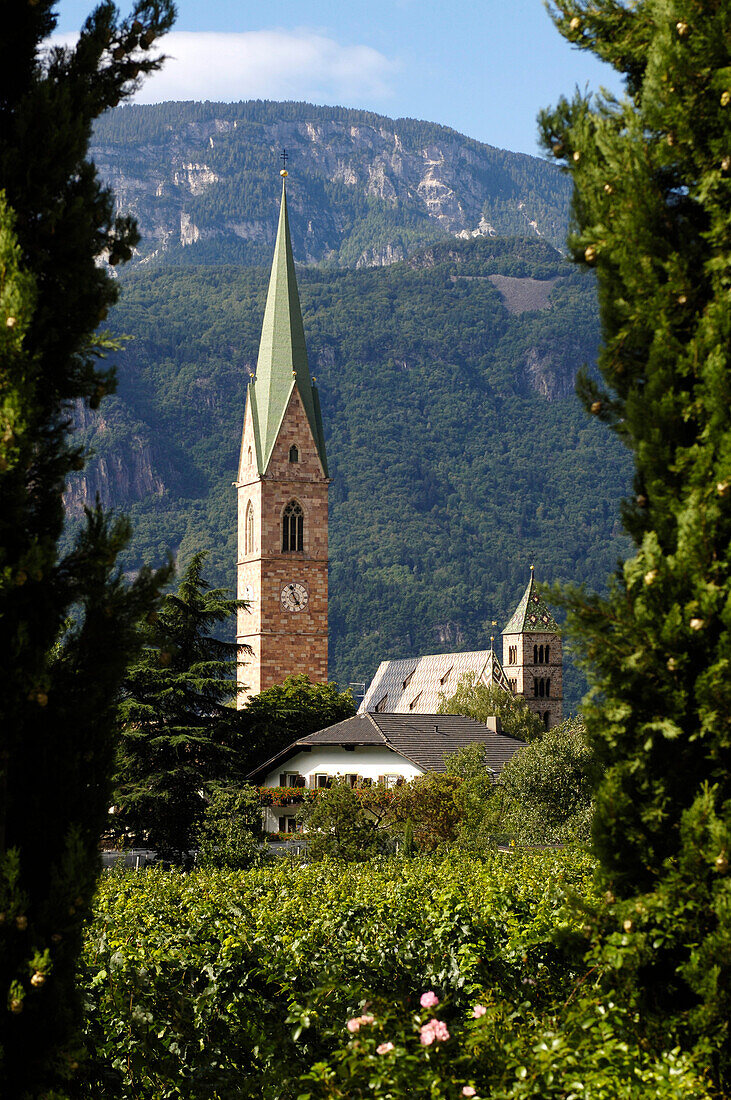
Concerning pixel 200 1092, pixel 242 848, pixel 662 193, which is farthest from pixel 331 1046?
pixel 242 848

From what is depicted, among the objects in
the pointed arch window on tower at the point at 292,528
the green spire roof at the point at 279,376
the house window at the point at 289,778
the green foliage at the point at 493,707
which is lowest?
the house window at the point at 289,778

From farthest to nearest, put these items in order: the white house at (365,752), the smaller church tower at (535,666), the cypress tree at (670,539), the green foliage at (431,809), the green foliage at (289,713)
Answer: the smaller church tower at (535,666) → the green foliage at (289,713) → the white house at (365,752) → the green foliage at (431,809) → the cypress tree at (670,539)

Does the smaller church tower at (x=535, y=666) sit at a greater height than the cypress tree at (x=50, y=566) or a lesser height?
greater

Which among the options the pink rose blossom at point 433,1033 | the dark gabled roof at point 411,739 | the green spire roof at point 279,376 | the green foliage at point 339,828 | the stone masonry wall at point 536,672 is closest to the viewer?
the pink rose blossom at point 433,1033

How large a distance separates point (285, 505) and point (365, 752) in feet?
98.9

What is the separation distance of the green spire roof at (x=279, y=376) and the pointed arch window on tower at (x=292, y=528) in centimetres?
304

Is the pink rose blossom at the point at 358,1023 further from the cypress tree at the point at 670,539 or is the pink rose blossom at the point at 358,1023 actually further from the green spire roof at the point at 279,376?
the green spire roof at the point at 279,376

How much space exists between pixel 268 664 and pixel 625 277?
77.2 m

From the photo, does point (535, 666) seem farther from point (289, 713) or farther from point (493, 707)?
point (289, 713)

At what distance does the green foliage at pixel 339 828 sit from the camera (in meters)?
26.9

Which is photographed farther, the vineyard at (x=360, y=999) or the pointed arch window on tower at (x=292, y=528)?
the pointed arch window on tower at (x=292, y=528)

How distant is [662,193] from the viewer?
22.0ft

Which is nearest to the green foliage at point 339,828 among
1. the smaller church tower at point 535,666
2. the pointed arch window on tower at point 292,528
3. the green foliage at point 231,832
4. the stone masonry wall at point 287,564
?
the green foliage at point 231,832

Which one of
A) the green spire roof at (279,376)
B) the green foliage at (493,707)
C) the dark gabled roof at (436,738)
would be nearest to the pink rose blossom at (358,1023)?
the dark gabled roof at (436,738)
